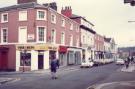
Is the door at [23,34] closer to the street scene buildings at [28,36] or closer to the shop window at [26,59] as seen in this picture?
the street scene buildings at [28,36]

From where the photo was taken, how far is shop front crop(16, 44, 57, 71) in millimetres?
40750

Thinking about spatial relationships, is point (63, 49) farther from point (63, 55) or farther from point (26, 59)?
point (26, 59)

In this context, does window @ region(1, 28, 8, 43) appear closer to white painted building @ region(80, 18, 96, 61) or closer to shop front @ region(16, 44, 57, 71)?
shop front @ region(16, 44, 57, 71)

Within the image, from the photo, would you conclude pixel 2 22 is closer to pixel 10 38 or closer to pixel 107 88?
pixel 10 38

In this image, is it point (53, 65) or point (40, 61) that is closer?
point (53, 65)

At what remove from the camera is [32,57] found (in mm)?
40750

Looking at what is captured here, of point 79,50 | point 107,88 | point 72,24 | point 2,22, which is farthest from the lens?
point 79,50

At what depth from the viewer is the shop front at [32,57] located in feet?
134

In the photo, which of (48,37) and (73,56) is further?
(73,56)

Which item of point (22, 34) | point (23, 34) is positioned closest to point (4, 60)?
point (22, 34)

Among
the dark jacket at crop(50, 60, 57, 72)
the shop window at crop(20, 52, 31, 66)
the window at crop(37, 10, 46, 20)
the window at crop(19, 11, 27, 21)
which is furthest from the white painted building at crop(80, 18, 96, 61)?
the dark jacket at crop(50, 60, 57, 72)

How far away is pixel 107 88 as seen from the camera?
1673 cm

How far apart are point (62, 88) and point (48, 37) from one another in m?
24.9

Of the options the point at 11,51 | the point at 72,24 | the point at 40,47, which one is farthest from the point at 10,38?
the point at 72,24
